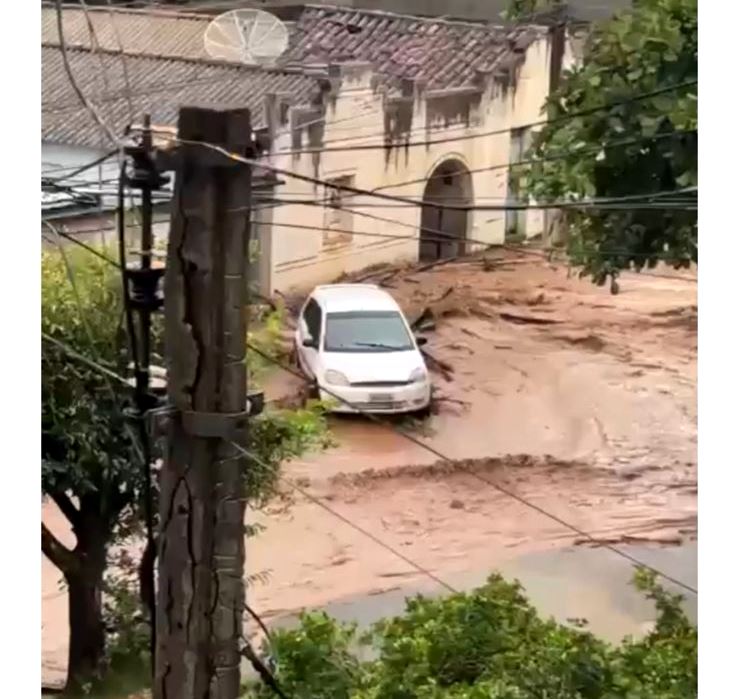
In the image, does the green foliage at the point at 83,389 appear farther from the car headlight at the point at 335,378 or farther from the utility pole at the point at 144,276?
the utility pole at the point at 144,276

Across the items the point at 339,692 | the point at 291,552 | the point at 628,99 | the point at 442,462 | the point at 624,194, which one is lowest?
the point at 339,692

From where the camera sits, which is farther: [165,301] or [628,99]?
[628,99]

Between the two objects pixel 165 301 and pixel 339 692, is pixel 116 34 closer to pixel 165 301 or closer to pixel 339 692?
pixel 165 301

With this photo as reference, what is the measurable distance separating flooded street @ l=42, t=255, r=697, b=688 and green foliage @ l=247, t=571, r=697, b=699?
50 millimetres

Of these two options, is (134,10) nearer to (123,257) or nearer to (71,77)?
(71,77)

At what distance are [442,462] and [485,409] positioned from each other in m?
0.08

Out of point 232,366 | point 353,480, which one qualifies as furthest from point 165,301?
point 353,480

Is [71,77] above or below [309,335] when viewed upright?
above

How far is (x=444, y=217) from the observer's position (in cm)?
176

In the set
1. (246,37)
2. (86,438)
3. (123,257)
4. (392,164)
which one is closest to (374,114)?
(392,164)

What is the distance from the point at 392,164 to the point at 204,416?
21.6 inches

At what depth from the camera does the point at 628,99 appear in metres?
1.78

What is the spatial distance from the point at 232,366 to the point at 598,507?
2.10 feet

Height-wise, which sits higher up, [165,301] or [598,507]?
[165,301]
